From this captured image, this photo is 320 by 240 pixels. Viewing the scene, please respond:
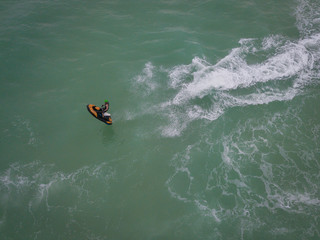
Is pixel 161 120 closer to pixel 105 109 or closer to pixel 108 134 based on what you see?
pixel 108 134

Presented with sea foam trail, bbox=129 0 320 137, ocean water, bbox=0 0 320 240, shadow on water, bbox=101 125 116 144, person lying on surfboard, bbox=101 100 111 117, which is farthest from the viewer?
sea foam trail, bbox=129 0 320 137

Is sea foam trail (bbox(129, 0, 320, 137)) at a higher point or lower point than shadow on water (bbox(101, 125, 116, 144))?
higher

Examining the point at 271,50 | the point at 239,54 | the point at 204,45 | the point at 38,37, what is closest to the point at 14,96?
the point at 38,37

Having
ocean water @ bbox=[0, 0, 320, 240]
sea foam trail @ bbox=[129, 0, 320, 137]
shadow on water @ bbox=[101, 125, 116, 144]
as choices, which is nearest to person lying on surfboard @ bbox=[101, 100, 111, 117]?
shadow on water @ bbox=[101, 125, 116, 144]

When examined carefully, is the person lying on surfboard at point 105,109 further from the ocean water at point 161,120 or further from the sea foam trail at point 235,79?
the sea foam trail at point 235,79

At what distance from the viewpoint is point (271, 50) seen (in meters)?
25.0

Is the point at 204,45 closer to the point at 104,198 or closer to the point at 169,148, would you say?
the point at 169,148

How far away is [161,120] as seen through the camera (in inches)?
805

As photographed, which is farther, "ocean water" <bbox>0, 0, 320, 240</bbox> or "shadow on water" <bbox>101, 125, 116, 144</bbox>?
"shadow on water" <bbox>101, 125, 116, 144</bbox>

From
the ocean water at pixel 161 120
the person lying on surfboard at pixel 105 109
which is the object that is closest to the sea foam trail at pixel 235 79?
the ocean water at pixel 161 120

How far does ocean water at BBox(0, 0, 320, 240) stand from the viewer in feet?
52.6

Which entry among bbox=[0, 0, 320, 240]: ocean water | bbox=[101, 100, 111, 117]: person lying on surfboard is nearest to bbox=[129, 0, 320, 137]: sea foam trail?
bbox=[0, 0, 320, 240]: ocean water

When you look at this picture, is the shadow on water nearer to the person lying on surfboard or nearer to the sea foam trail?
the person lying on surfboard

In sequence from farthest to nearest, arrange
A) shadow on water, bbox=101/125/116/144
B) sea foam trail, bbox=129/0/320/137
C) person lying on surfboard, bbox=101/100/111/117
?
sea foam trail, bbox=129/0/320/137
shadow on water, bbox=101/125/116/144
person lying on surfboard, bbox=101/100/111/117
